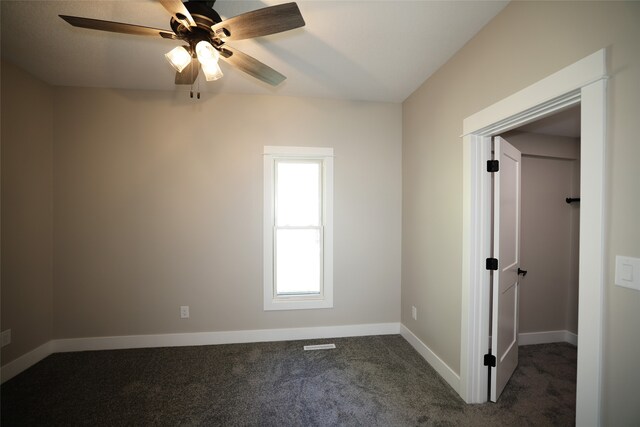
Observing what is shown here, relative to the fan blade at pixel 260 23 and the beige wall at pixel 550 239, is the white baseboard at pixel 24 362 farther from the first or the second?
the beige wall at pixel 550 239

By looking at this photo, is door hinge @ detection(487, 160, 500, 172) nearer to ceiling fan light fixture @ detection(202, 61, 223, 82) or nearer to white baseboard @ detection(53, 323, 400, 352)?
ceiling fan light fixture @ detection(202, 61, 223, 82)

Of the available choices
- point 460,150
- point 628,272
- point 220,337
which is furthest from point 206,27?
point 220,337

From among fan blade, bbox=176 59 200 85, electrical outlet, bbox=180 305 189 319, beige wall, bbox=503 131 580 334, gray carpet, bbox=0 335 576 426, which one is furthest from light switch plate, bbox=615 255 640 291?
electrical outlet, bbox=180 305 189 319

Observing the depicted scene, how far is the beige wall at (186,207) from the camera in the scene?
2.62m

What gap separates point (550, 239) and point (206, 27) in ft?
13.2

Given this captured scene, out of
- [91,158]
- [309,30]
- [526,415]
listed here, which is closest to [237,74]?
[309,30]

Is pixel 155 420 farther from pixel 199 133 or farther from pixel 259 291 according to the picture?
pixel 199 133

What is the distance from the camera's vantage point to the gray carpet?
69.7 inches

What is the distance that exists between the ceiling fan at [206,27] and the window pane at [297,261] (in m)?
1.89

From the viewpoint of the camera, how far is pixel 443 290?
2.26 m

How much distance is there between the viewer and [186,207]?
108 inches

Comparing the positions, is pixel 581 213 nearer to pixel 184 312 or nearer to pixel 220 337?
pixel 220 337

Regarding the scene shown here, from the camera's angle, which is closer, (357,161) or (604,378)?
(604,378)

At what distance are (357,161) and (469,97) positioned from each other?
1309 millimetres
